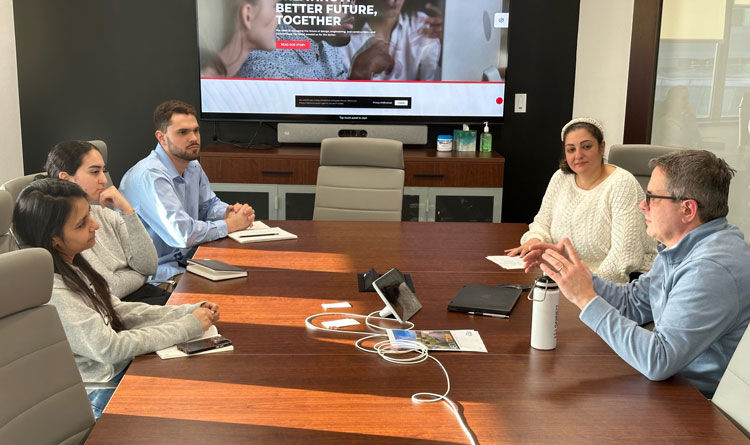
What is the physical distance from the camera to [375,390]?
1879 mm

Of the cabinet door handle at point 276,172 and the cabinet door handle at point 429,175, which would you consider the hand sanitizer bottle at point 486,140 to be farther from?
the cabinet door handle at point 276,172

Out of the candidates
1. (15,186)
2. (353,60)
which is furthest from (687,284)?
(353,60)

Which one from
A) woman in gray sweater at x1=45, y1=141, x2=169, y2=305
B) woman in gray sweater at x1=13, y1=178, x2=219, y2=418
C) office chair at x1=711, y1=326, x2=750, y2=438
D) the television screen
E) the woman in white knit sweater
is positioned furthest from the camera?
the television screen

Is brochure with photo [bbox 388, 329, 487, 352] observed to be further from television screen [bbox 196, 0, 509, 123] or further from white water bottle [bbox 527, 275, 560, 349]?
television screen [bbox 196, 0, 509, 123]

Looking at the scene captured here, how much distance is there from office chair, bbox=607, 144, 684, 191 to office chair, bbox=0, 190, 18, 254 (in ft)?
9.33

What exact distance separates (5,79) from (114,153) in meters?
0.92

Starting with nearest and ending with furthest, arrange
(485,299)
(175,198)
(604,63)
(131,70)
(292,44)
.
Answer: (485,299) < (175,198) < (604,63) < (292,44) < (131,70)

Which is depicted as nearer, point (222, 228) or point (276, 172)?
point (222, 228)

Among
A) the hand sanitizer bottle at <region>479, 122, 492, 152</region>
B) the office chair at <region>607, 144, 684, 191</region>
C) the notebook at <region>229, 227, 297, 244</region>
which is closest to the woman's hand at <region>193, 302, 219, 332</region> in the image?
the notebook at <region>229, 227, 297, 244</region>

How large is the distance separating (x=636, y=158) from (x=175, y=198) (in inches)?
92.7

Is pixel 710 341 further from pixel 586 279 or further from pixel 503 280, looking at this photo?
pixel 503 280

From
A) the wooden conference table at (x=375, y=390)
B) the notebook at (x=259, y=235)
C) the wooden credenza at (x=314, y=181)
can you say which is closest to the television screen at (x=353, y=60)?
the wooden credenza at (x=314, y=181)

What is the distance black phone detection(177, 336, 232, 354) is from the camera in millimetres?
2105

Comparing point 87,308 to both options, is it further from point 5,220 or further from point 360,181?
point 360,181
